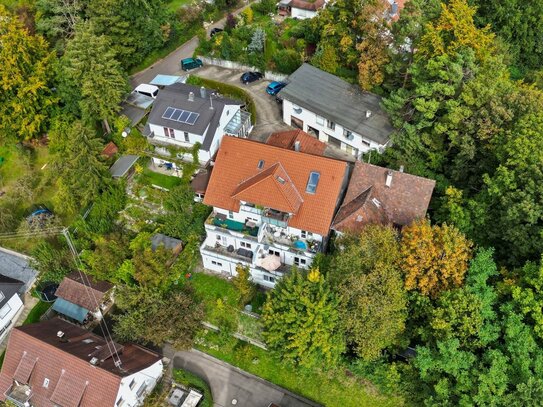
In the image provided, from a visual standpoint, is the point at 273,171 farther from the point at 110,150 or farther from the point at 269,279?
the point at 110,150

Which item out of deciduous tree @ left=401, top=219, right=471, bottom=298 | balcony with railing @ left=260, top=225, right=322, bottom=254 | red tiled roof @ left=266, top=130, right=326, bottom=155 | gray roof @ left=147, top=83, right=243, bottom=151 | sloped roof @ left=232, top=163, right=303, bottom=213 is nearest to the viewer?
deciduous tree @ left=401, top=219, right=471, bottom=298

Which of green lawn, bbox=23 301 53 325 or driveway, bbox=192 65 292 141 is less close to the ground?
driveway, bbox=192 65 292 141

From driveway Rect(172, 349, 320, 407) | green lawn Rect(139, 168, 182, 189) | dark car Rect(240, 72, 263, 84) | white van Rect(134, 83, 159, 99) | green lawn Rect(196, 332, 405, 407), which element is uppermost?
dark car Rect(240, 72, 263, 84)

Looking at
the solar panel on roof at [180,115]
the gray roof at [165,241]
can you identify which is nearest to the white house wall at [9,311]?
the gray roof at [165,241]

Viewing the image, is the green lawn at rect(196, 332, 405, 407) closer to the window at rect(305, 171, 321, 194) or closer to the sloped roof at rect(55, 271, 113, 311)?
the sloped roof at rect(55, 271, 113, 311)

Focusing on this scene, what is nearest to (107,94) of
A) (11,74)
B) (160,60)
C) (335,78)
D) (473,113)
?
(11,74)

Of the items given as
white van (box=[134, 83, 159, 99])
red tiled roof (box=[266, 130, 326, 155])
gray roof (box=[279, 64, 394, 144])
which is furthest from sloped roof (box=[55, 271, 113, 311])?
gray roof (box=[279, 64, 394, 144])

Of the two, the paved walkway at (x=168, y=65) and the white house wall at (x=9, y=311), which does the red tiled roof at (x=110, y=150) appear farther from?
the white house wall at (x=9, y=311)

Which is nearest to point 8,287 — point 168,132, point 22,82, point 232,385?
point 168,132
